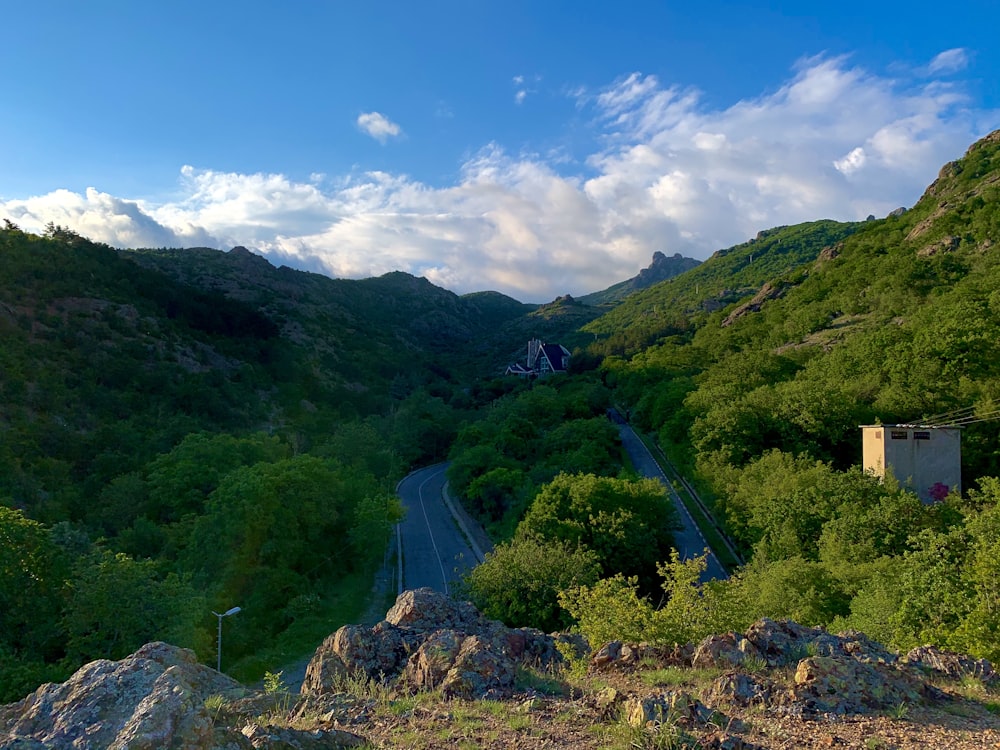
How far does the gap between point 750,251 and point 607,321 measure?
39060 mm

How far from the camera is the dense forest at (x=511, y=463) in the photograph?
14.7 metres

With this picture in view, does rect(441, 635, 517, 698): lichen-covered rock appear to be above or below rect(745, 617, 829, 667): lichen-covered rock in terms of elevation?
below

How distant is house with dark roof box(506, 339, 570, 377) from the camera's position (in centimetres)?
8241

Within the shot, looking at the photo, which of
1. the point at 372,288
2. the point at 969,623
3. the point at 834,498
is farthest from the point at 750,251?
the point at 969,623

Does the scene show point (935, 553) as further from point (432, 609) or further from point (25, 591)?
point (25, 591)

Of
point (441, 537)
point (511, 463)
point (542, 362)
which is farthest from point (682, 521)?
point (542, 362)

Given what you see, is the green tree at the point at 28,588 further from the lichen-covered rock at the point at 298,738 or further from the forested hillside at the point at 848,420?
the lichen-covered rock at the point at 298,738

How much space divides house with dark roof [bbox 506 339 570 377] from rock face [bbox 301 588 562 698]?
69648 millimetres

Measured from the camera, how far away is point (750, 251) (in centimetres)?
13312

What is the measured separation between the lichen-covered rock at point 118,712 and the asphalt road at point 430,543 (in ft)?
53.7

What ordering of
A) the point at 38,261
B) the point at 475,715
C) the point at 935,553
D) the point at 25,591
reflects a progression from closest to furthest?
the point at 475,715 < the point at 935,553 < the point at 25,591 < the point at 38,261

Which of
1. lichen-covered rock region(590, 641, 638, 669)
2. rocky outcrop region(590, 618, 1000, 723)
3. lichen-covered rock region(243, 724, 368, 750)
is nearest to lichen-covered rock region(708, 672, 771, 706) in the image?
rocky outcrop region(590, 618, 1000, 723)

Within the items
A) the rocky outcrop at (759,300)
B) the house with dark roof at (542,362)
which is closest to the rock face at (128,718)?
the rocky outcrop at (759,300)

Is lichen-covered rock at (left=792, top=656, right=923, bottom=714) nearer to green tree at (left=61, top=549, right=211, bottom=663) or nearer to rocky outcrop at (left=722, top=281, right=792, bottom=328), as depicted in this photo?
green tree at (left=61, top=549, right=211, bottom=663)
